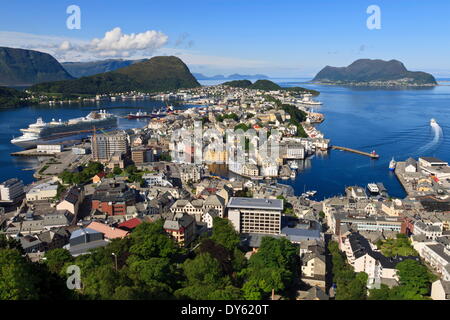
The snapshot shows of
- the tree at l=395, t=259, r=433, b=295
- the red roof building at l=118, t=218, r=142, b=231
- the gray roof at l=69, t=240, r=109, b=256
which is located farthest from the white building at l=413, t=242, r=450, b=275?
the gray roof at l=69, t=240, r=109, b=256

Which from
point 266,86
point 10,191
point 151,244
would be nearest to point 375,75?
point 266,86

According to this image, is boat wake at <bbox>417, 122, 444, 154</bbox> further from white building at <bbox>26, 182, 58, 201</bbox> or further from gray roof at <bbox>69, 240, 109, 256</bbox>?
gray roof at <bbox>69, 240, 109, 256</bbox>

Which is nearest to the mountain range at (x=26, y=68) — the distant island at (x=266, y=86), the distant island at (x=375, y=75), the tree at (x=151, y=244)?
the distant island at (x=266, y=86)

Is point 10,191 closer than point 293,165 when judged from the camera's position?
Yes

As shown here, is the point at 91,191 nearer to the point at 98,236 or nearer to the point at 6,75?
the point at 98,236

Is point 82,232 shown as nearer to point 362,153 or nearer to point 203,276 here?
point 203,276
